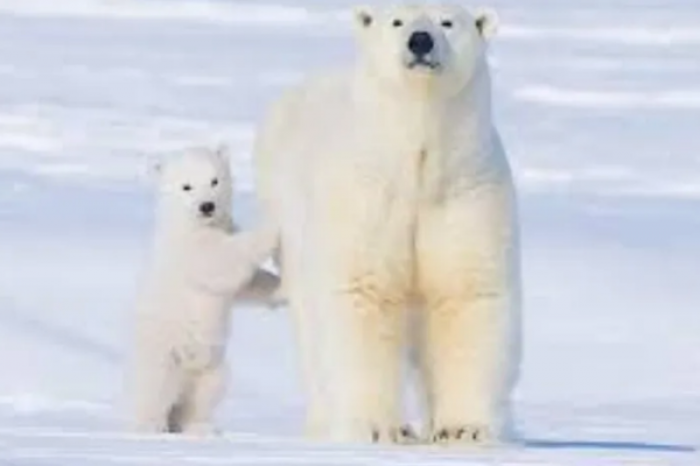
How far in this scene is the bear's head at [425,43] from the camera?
25.2 feet

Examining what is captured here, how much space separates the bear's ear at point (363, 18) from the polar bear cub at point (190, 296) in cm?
88

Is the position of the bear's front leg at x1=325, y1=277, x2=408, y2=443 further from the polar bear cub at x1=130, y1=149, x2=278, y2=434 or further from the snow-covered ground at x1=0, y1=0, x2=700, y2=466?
the polar bear cub at x1=130, y1=149, x2=278, y2=434

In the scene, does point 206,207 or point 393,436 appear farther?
point 206,207

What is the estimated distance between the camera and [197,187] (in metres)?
8.74

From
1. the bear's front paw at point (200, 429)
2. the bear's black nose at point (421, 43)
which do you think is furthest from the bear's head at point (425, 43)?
the bear's front paw at point (200, 429)

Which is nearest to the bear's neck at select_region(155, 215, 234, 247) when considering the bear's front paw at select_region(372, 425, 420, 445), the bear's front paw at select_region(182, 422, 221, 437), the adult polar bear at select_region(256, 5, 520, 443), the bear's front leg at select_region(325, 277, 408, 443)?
the bear's front paw at select_region(182, 422, 221, 437)

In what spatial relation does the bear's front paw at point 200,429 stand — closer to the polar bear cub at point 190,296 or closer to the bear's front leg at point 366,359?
the polar bear cub at point 190,296

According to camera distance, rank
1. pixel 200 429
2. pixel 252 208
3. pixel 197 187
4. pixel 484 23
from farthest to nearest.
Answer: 1. pixel 252 208
2. pixel 197 187
3. pixel 200 429
4. pixel 484 23

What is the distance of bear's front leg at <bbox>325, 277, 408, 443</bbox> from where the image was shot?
307 inches

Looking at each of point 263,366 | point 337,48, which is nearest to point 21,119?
point 337,48

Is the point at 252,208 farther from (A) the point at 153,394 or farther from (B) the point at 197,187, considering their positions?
(A) the point at 153,394

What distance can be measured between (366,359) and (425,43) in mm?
784

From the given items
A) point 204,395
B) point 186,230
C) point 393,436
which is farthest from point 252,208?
point 393,436

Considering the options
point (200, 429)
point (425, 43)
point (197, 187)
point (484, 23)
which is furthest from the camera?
point (197, 187)
